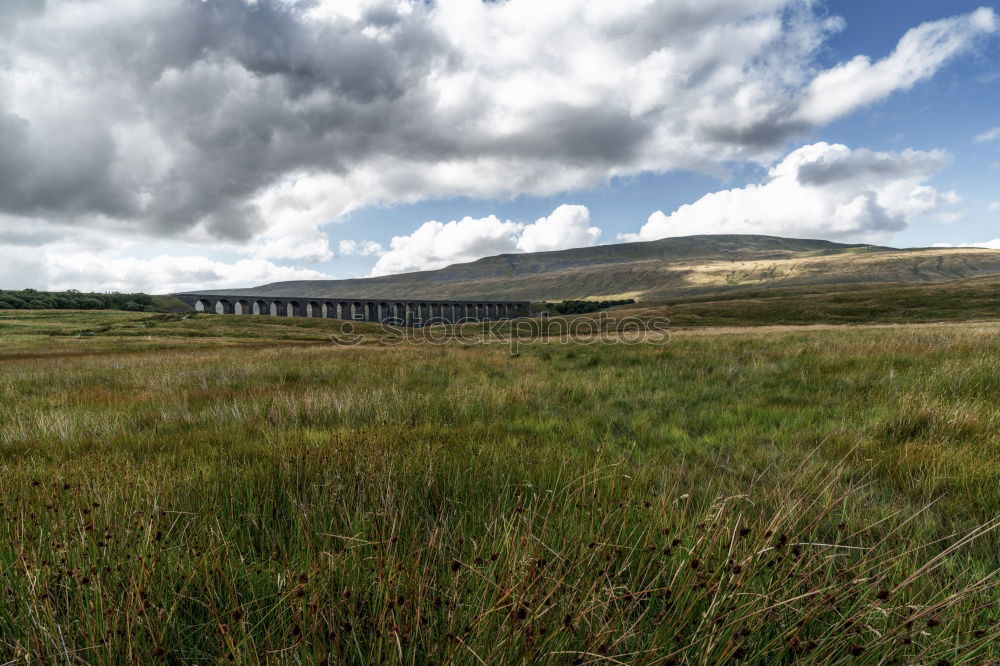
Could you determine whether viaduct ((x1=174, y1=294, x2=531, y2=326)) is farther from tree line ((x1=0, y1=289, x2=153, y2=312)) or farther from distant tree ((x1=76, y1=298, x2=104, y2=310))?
distant tree ((x1=76, y1=298, x2=104, y2=310))

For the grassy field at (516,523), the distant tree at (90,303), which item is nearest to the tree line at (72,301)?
the distant tree at (90,303)

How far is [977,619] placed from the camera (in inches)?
65.0

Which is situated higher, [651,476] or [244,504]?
[244,504]

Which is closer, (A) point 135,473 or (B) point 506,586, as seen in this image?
(B) point 506,586

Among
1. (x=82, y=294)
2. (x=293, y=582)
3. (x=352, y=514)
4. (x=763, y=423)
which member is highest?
(x=82, y=294)

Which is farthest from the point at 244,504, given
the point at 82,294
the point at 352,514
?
the point at 82,294

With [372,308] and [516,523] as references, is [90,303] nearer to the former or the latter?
[372,308]

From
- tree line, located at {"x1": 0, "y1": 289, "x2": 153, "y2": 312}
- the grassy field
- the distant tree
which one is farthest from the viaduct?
the grassy field

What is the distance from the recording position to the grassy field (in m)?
1.34

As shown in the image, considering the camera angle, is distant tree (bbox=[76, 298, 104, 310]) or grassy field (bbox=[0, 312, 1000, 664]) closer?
grassy field (bbox=[0, 312, 1000, 664])

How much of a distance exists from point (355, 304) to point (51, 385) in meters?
150

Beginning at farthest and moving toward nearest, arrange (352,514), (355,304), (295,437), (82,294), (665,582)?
(355,304)
(82,294)
(295,437)
(352,514)
(665,582)

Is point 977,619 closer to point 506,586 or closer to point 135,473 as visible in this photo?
point 506,586

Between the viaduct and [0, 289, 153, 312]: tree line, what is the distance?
25278 millimetres
